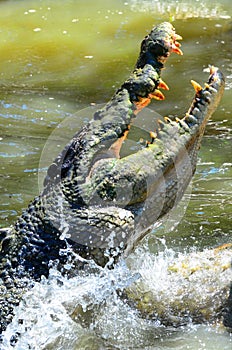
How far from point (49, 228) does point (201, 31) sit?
27.6ft

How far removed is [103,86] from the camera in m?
9.66

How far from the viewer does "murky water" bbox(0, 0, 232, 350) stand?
4266 millimetres

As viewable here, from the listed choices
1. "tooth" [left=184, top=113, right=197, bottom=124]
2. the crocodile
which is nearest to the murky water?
the crocodile

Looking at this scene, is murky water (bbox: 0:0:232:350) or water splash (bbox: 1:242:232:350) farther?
murky water (bbox: 0:0:232:350)

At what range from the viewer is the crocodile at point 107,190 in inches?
158

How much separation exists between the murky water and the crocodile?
15 cm

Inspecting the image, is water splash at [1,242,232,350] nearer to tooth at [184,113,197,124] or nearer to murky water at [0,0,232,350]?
A: murky water at [0,0,232,350]

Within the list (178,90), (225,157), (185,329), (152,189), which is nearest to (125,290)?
(185,329)

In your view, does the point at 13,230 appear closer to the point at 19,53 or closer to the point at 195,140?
the point at 195,140

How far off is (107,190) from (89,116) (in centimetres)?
450

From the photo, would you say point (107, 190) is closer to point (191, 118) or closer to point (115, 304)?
point (191, 118)

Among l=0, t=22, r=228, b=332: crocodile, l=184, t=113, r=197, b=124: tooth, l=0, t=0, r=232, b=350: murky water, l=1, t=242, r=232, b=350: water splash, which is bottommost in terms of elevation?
l=0, t=0, r=232, b=350: murky water

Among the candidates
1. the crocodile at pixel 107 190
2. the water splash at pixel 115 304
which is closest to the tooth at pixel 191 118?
the crocodile at pixel 107 190

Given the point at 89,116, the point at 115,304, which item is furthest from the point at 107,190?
the point at 89,116
